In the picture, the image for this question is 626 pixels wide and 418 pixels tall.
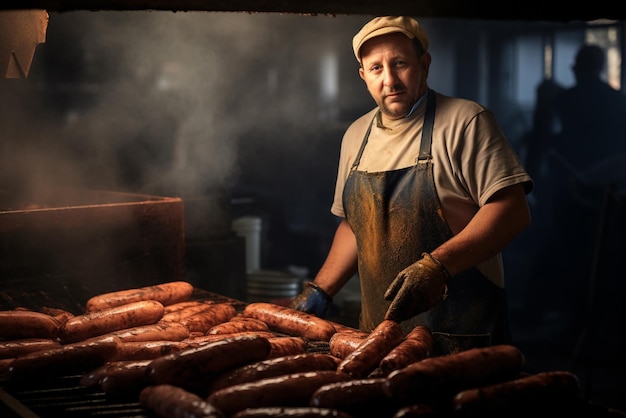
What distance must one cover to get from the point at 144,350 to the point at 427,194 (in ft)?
6.12

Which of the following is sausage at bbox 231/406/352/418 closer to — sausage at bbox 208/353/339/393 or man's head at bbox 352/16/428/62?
sausage at bbox 208/353/339/393

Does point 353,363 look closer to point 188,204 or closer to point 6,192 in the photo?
point 188,204

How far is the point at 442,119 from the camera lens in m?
4.57

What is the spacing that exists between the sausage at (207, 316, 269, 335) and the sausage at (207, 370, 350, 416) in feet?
3.45

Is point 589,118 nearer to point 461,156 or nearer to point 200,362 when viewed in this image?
point 461,156

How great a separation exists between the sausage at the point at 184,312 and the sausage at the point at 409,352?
1332 millimetres

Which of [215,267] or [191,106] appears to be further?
[191,106]

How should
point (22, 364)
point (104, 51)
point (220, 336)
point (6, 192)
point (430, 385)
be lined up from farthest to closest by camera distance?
point (104, 51), point (6, 192), point (220, 336), point (22, 364), point (430, 385)

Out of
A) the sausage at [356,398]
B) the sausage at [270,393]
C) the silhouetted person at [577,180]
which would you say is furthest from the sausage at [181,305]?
the silhouetted person at [577,180]

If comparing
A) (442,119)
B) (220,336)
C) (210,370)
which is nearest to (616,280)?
(442,119)

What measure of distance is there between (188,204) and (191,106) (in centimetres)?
398

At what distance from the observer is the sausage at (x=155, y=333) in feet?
12.4

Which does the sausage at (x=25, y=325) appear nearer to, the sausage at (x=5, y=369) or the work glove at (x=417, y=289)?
the sausage at (x=5, y=369)

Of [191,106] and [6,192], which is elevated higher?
[191,106]
